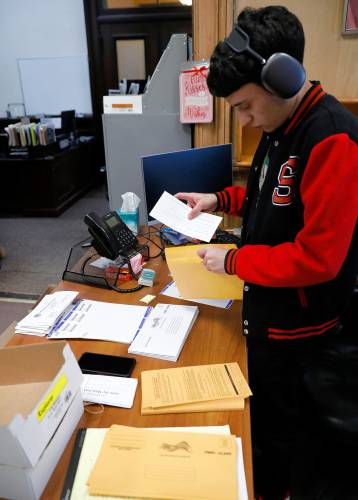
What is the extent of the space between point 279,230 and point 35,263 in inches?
117

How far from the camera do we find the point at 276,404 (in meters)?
1.20

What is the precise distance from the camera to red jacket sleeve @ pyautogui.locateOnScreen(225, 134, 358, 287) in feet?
2.63

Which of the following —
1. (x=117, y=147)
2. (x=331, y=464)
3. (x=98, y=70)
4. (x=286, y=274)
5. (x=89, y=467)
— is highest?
(x=98, y=70)

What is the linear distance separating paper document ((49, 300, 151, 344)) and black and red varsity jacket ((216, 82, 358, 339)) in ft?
1.12

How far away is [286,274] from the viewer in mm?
911

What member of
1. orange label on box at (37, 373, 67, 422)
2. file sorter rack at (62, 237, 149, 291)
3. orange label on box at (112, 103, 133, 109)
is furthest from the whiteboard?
orange label on box at (37, 373, 67, 422)

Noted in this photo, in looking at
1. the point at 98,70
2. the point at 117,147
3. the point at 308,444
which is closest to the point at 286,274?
the point at 308,444

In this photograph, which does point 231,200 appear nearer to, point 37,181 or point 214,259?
point 214,259

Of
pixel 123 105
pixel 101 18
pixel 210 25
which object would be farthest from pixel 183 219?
pixel 101 18

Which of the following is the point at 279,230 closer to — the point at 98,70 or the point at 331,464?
the point at 331,464

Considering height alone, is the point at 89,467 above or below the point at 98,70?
below

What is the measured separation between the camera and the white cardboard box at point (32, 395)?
635 millimetres

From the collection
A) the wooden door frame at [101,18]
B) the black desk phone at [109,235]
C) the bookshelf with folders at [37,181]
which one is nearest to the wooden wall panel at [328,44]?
the black desk phone at [109,235]

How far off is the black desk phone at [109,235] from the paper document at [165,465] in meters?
0.74
